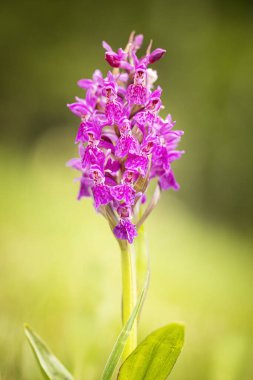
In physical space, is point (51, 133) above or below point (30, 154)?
above

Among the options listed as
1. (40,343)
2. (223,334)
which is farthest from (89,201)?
(40,343)

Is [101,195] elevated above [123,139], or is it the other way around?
[123,139]

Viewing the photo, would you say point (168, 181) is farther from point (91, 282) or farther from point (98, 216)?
point (98, 216)

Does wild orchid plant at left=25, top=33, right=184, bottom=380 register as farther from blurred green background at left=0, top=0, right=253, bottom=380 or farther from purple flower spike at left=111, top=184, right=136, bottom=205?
blurred green background at left=0, top=0, right=253, bottom=380

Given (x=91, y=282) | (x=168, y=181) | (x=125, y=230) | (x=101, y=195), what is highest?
(x=168, y=181)

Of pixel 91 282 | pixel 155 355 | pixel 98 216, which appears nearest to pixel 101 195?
pixel 155 355

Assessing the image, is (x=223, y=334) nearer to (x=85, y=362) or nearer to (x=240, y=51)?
(x=85, y=362)
